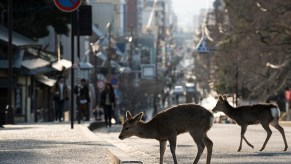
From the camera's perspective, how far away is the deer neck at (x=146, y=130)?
15695 mm

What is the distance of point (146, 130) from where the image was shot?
15719 millimetres

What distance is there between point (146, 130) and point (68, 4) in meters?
12.0

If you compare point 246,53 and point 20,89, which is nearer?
point 20,89

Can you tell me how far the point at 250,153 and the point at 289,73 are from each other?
138ft

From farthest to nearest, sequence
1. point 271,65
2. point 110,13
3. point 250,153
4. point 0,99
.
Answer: point 110,13 → point 271,65 → point 0,99 → point 250,153

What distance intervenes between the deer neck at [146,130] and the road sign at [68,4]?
11.8 meters

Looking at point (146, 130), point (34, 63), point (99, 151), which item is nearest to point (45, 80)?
point (34, 63)

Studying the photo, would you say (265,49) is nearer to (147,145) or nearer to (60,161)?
(147,145)

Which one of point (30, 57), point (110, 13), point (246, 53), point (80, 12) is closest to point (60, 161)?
point (80, 12)

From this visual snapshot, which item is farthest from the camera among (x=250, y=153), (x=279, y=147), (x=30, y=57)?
(x=30, y=57)

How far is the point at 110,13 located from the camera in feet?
400

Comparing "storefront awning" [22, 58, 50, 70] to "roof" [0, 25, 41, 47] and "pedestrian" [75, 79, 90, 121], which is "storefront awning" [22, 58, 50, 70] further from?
"pedestrian" [75, 79, 90, 121]

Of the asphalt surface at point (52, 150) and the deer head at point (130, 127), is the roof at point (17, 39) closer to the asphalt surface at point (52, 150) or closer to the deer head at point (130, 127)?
the asphalt surface at point (52, 150)

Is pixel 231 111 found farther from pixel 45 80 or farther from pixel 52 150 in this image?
pixel 45 80
